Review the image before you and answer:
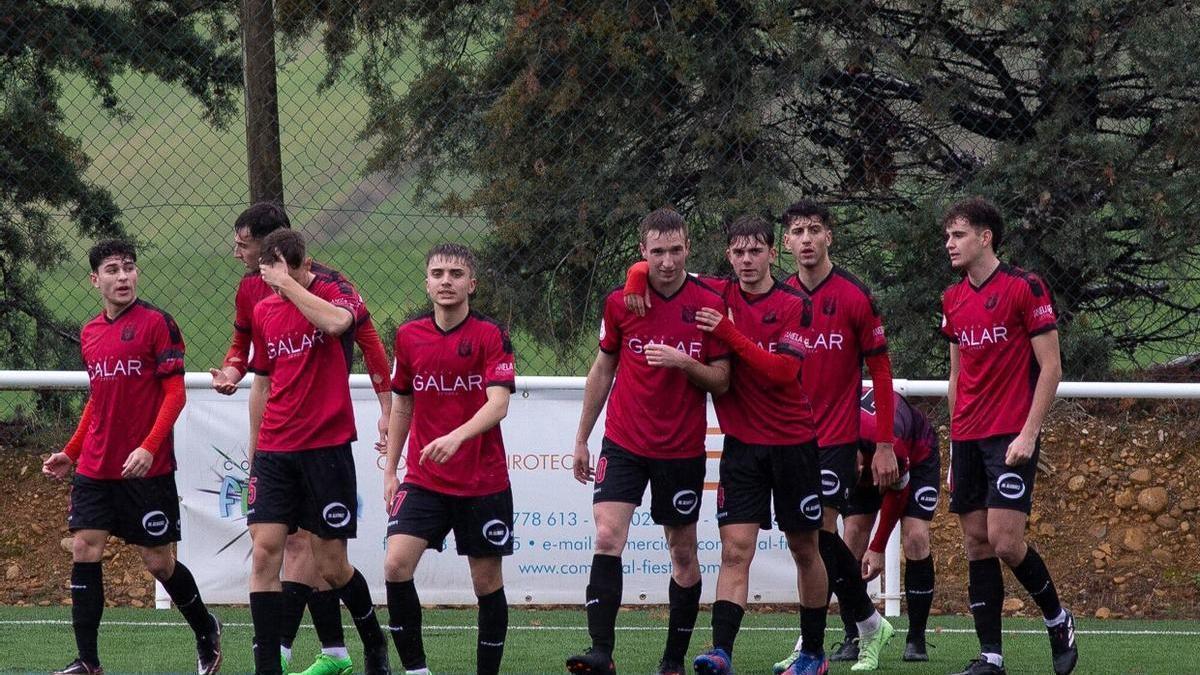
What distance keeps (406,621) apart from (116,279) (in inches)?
84.4

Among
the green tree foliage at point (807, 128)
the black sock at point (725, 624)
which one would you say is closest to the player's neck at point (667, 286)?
the black sock at point (725, 624)

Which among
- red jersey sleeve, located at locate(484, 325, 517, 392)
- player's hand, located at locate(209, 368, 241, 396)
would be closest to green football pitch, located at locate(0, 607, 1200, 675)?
player's hand, located at locate(209, 368, 241, 396)

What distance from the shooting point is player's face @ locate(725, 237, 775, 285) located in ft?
22.5

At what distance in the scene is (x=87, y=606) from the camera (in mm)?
6934

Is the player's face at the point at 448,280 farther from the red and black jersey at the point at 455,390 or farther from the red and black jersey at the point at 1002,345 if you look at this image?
the red and black jersey at the point at 1002,345

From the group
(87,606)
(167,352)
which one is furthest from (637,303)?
Answer: (87,606)

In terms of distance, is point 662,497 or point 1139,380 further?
point 1139,380

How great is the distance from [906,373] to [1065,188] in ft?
5.41

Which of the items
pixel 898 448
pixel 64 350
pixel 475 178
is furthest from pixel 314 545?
pixel 64 350

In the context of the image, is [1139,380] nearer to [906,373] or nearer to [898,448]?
[906,373]

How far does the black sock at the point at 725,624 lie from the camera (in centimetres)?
655

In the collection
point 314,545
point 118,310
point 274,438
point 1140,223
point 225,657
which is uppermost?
point 1140,223

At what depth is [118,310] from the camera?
727cm

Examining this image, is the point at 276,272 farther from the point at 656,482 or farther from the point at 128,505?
the point at 656,482
